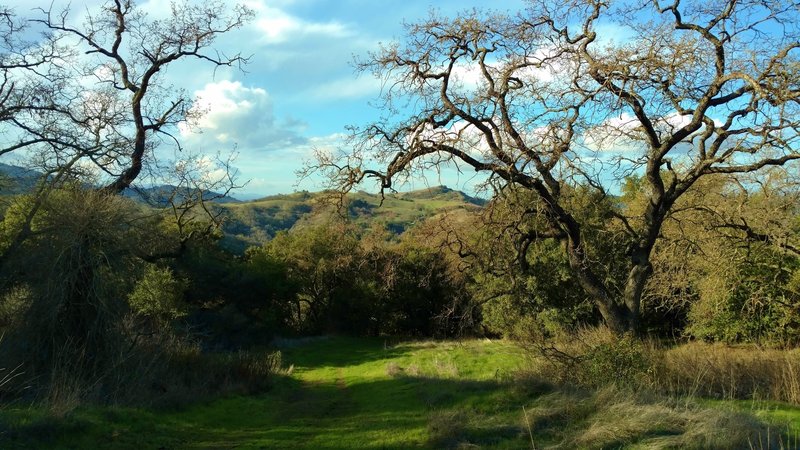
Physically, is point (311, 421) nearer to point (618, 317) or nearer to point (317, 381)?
point (618, 317)

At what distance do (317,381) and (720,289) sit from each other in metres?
16.0

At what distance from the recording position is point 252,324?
37.5 metres

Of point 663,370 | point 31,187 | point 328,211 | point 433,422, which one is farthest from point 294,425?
point 31,187

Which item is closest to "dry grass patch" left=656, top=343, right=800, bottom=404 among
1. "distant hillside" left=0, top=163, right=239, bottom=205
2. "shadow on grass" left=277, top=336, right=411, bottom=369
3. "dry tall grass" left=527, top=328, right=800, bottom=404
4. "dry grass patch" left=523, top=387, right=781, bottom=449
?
"dry tall grass" left=527, top=328, right=800, bottom=404

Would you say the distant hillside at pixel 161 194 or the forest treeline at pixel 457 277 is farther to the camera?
the distant hillside at pixel 161 194

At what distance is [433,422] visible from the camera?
990 cm

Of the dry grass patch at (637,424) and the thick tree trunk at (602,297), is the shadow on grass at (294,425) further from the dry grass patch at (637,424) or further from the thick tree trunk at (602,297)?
the thick tree trunk at (602,297)

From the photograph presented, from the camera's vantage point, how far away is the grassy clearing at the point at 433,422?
766 centimetres

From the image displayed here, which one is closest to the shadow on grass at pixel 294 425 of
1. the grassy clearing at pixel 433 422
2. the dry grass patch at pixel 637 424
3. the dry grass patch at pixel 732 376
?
the grassy clearing at pixel 433 422

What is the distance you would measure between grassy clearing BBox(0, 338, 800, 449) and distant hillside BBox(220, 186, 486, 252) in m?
5.04

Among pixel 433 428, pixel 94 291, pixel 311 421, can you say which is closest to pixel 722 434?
pixel 433 428

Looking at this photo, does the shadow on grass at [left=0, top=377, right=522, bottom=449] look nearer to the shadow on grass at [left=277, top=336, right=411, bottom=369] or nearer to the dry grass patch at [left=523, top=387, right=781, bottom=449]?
the dry grass patch at [left=523, top=387, right=781, bottom=449]

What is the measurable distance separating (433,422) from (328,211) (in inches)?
252

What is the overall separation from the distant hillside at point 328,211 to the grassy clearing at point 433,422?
199 inches
